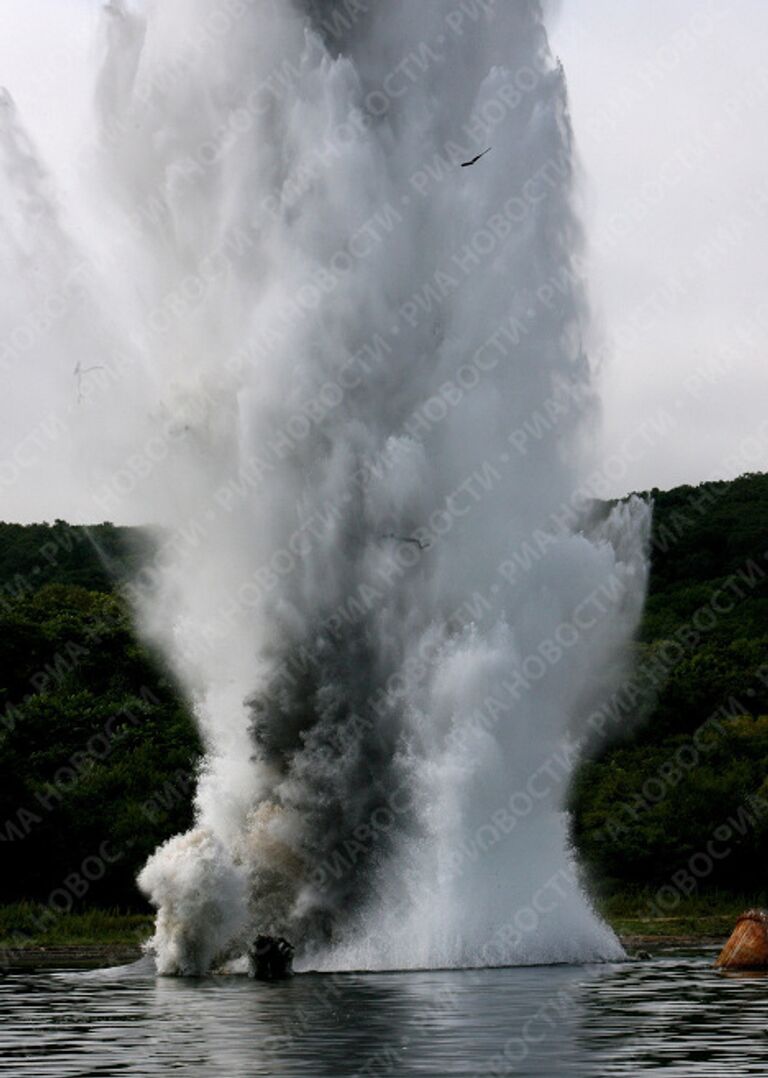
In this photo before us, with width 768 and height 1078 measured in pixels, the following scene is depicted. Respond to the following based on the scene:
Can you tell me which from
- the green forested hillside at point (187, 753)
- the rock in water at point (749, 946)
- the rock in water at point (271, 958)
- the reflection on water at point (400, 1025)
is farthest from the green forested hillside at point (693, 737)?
the reflection on water at point (400, 1025)

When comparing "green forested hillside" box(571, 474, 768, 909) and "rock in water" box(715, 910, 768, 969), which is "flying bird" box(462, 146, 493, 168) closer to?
"rock in water" box(715, 910, 768, 969)

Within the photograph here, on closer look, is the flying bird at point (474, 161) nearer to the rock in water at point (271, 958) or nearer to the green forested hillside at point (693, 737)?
the rock in water at point (271, 958)

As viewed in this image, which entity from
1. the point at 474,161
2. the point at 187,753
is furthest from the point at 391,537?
the point at 187,753

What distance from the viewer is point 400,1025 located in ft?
97.5

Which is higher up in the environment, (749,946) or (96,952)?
(96,952)

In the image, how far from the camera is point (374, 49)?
50656 mm

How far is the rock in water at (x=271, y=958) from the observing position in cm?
4228

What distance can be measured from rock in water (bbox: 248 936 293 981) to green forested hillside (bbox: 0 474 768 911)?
540 inches

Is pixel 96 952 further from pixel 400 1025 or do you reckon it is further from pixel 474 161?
pixel 400 1025

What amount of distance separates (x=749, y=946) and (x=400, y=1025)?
16.4 m

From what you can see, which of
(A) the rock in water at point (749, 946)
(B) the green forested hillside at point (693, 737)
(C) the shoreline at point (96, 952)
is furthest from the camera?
(B) the green forested hillside at point (693, 737)

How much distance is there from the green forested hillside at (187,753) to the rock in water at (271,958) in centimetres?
1373

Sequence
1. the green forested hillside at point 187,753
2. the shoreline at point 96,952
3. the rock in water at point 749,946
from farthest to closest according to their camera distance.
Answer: the green forested hillside at point 187,753 < the shoreline at point 96,952 < the rock in water at point 749,946

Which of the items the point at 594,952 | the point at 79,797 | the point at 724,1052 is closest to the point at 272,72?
the point at 594,952
